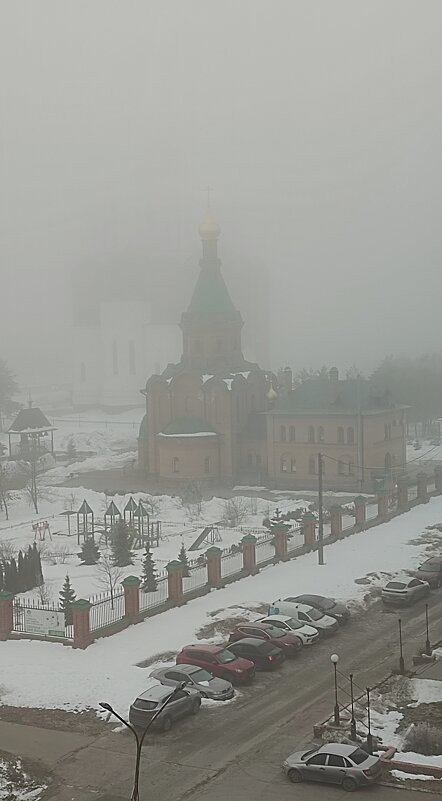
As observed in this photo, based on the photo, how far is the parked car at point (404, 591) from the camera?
27.2 m

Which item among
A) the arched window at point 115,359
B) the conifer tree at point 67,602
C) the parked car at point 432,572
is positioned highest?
the arched window at point 115,359

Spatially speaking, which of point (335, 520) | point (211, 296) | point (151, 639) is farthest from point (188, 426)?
point (151, 639)

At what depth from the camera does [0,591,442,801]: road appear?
52.9ft

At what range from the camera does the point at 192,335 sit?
192 ft

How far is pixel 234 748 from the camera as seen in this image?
17781 millimetres

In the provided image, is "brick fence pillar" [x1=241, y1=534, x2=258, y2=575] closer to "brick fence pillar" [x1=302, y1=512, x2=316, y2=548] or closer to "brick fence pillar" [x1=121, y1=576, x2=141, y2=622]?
"brick fence pillar" [x1=302, y1=512, x2=316, y2=548]


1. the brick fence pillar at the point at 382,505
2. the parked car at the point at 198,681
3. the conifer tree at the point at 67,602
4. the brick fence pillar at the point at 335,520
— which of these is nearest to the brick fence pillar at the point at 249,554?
the brick fence pillar at the point at 335,520

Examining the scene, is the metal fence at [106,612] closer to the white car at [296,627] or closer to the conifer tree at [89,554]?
the white car at [296,627]

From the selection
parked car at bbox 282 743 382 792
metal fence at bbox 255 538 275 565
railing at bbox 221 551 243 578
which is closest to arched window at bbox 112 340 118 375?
metal fence at bbox 255 538 275 565

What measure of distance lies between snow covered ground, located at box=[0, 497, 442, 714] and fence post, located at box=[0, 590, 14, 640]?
36 cm

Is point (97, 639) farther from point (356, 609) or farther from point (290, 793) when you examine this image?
point (290, 793)

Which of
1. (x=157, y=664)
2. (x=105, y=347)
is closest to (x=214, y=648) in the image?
(x=157, y=664)

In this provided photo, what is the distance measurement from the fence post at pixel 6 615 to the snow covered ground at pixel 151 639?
1.18 ft

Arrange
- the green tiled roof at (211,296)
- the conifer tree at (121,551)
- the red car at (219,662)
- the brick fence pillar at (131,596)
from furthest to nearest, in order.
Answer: the green tiled roof at (211,296)
the conifer tree at (121,551)
the brick fence pillar at (131,596)
the red car at (219,662)
